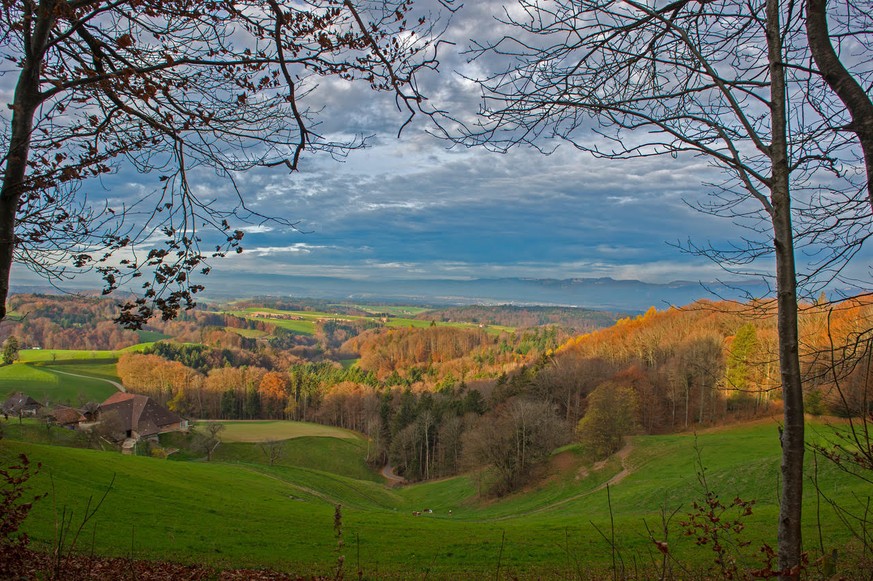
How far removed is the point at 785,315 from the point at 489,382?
73456 mm

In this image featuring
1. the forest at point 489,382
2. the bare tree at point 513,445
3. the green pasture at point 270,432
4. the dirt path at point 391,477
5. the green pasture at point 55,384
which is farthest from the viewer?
the green pasture at point 55,384

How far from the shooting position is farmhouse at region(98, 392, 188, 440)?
48.3 metres

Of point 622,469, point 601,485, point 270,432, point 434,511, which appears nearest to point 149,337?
point 270,432

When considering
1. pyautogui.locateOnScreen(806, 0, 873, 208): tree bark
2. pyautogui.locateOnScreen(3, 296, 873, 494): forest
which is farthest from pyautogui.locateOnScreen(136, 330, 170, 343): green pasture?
pyautogui.locateOnScreen(806, 0, 873, 208): tree bark

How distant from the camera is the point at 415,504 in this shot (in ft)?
127

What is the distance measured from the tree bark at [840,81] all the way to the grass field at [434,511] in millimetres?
2455

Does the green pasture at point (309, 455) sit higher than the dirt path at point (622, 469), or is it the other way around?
the dirt path at point (622, 469)

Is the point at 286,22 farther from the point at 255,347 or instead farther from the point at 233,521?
the point at 255,347

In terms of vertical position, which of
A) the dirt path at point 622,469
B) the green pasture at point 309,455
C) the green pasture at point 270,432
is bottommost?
the green pasture at point 309,455

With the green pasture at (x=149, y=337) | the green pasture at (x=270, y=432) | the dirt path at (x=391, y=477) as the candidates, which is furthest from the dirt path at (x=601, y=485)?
the green pasture at (x=149, y=337)

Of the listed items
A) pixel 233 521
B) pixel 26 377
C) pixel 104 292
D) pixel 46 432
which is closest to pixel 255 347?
pixel 26 377

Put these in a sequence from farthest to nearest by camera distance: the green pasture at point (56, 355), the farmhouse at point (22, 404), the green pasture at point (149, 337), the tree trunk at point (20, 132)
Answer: the green pasture at point (149, 337)
the green pasture at point (56, 355)
the farmhouse at point (22, 404)
the tree trunk at point (20, 132)

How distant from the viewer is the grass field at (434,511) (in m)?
12.2

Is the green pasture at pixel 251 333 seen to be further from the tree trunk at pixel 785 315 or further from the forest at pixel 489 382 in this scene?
the tree trunk at pixel 785 315
